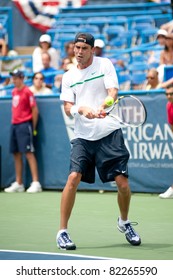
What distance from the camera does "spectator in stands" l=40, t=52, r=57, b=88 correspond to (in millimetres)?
18031

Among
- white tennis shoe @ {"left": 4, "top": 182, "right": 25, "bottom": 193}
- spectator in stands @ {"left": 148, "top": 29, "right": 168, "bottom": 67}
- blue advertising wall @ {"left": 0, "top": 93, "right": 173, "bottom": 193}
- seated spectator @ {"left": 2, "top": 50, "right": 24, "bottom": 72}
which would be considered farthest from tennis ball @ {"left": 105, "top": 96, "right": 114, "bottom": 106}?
seated spectator @ {"left": 2, "top": 50, "right": 24, "bottom": 72}

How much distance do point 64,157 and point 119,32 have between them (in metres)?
5.07

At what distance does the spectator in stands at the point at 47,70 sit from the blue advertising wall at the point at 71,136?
6.63 feet

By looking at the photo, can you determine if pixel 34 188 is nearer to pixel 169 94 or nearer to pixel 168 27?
pixel 169 94

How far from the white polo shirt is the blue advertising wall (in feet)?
16.8

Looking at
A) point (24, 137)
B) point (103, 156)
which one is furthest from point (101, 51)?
point (103, 156)

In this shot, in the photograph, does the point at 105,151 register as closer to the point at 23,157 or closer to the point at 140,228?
the point at 140,228

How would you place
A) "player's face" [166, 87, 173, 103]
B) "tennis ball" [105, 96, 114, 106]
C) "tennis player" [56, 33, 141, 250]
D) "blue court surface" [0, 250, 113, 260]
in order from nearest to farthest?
"blue court surface" [0, 250, 113, 260]
"tennis ball" [105, 96, 114, 106]
"tennis player" [56, 33, 141, 250]
"player's face" [166, 87, 173, 103]

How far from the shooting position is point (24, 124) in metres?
15.6

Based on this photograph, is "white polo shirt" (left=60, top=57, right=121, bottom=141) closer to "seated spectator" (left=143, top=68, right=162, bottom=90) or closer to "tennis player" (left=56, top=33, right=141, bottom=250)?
"tennis player" (left=56, top=33, right=141, bottom=250)

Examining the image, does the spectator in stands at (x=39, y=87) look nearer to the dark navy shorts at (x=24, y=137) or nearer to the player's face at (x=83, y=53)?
the dark navy shorts at (x=24, y=137)

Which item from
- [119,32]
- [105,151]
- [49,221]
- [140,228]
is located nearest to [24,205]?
[49,221]

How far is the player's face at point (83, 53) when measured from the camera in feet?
30.2

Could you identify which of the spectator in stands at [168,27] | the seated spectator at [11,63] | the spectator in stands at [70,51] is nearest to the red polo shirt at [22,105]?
the spectator in stands at [70,51]
